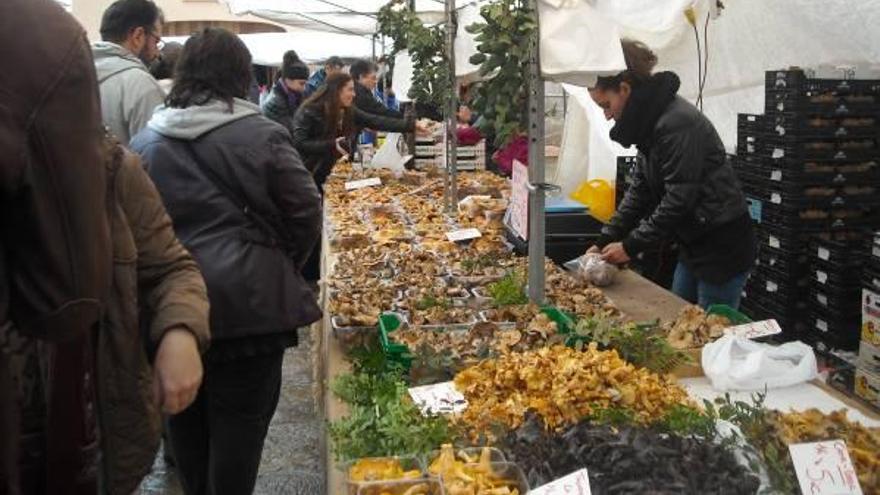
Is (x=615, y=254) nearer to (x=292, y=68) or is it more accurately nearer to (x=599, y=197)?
(x=599, y=197)

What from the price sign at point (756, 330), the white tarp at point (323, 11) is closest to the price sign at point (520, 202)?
the price sign at point (756, 330)

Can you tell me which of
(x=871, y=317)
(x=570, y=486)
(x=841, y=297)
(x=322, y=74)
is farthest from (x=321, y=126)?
(x=570, y=486)

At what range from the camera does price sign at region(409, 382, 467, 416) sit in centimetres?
256

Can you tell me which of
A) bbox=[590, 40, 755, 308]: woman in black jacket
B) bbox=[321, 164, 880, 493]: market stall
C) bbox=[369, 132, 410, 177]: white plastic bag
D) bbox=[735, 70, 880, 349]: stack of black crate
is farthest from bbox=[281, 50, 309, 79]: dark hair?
bbox=[590, 40, 755, 308]: woman in black jacket

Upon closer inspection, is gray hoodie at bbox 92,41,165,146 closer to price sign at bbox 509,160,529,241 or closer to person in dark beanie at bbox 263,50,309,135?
price sign at bbox 509,160,529,241

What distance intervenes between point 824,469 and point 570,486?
565 millimetres

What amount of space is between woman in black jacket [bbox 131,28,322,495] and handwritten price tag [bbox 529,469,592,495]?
1.26 meters

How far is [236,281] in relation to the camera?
116 inches

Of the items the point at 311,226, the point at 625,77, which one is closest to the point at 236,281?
the point at 311,226

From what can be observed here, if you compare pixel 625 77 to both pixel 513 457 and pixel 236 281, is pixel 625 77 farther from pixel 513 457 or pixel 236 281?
pixel 513 457

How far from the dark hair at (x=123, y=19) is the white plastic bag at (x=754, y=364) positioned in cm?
269

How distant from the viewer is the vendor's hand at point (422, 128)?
8.47 meters

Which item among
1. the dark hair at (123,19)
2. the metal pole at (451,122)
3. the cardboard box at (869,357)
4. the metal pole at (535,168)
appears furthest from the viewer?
the metal pole at (451,122)

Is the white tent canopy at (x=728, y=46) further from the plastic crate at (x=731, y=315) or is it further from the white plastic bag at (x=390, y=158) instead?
the white plastic bag at (x=390, y=158)
